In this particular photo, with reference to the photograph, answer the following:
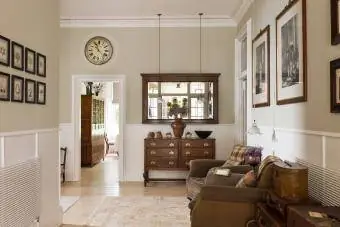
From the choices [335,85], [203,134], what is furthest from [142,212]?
[335,85]

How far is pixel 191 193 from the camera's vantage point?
481 centimetres

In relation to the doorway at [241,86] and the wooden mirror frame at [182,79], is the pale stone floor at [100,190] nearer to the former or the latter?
the wooden mirror frame at [182,79]

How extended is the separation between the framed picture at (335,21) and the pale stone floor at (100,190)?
3686 millimetres

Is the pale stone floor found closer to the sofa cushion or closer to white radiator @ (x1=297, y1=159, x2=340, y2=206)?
the sofa cushion

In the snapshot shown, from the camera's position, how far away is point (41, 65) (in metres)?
3.98

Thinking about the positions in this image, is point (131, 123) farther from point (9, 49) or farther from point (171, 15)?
point (9, 49)

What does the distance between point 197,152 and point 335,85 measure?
14.8ft

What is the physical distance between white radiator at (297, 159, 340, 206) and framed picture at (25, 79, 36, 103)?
2.66m

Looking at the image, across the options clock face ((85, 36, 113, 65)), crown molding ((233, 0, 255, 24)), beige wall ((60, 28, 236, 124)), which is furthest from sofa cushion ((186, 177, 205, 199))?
clock face ((85, 36, 113, 65))

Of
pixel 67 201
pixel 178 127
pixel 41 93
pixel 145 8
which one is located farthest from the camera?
pixel 178 127

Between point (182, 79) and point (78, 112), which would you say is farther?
point (78, 112)

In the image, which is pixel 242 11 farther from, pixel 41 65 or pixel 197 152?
pixel 41 65

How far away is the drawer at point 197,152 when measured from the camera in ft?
22.7

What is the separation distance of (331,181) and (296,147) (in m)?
0.81
